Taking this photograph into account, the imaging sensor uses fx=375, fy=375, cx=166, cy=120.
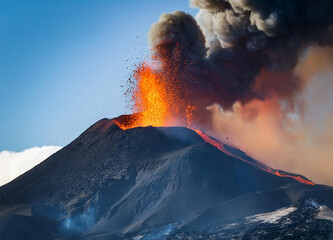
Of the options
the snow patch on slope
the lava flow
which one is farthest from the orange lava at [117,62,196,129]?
the snow patch on slope

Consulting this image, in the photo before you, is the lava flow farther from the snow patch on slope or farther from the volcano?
the snow patch on slope

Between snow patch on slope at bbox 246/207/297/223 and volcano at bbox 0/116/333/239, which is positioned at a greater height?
volcano at bbox 0/116/333/239

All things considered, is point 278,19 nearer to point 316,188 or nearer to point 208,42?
point 208,42

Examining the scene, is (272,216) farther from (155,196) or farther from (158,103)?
(158,103)

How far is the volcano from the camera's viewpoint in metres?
22.4

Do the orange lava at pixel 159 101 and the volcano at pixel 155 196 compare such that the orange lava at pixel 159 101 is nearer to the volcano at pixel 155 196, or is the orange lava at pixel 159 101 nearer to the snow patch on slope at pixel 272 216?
the volcano at pixel 155 196

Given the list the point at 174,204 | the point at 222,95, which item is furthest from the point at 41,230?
the point at 222,95

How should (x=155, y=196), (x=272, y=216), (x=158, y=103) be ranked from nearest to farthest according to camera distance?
1. (x=272, y=216)
2. (x=155, y=196)
3. (x=158, y=103)

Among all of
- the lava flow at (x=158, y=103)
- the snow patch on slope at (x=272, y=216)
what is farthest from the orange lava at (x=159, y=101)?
the snow patch on slope at (x=272, y=216)

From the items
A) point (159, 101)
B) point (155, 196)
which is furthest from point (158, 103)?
point (155, 196)

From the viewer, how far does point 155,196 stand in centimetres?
2716

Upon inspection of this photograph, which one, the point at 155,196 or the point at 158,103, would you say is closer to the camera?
the point at 155,196

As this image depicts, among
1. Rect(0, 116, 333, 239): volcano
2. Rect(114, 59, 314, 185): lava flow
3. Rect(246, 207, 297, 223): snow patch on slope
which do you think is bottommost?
Rect(246, 207, 297, 223): snow patch on slope

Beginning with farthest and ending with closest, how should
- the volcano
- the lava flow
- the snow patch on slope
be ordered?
1. the lava flow
2. the volcano
3. the snow patch on slope
